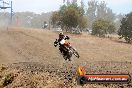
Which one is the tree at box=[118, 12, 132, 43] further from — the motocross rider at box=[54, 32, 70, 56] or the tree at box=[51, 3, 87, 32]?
the motocross rider at box=[54, 32, 70, 56]

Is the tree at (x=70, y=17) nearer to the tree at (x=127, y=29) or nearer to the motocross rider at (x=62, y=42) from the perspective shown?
the tree at (x=127, y=29)

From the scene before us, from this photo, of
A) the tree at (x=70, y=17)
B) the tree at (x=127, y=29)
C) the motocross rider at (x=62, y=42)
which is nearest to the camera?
the motocross rider at (x=62, y=42)

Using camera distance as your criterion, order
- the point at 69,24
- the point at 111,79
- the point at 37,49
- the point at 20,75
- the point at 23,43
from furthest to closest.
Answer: the point at 69,24
the point at 23,43
the point at 37,49
the point at 20,75
the point at 111,79

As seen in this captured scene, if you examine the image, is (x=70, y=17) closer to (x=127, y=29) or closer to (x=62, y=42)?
(x=127, y=29)

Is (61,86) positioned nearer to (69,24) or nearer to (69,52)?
(69,52)

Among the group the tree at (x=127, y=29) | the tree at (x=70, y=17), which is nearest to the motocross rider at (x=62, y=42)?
the tree at (x=127, y=29)

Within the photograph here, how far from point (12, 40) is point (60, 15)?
124 ft

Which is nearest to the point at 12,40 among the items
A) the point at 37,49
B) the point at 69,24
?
the point at 37,49

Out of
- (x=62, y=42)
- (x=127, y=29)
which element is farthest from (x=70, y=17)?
(x=62, y=42)

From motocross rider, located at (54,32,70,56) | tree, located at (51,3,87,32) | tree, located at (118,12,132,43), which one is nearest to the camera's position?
motocross rider, located at (54,32,70,56)

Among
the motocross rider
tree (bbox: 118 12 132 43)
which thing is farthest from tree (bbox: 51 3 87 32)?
the motocross rider

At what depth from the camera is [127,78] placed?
49.0 feet

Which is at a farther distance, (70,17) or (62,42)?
(70,17)

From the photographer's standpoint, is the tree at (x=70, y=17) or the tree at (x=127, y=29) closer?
the tree at (x=127, y=29)
